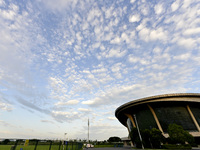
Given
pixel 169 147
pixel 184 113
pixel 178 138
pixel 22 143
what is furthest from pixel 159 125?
pixel 22 143

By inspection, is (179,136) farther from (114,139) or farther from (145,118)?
(114,139)

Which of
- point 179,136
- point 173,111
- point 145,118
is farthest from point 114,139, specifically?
point 179,136

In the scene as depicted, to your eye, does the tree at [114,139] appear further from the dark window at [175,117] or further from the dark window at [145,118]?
the dark window at [175,117]

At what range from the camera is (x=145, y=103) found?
149 ft

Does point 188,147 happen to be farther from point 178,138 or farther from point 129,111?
point 129,111

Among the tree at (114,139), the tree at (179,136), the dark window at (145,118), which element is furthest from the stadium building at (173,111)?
the tree at (114,139)

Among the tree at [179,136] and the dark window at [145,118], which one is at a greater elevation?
the dark window at [145,118]

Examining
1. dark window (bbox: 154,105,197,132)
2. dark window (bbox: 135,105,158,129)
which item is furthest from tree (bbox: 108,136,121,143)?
dark window (bbox: 154,105,197,132)

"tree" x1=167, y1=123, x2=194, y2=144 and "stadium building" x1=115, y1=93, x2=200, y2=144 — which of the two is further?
"stadium building" x1=115, y1=93, x2=200, y2=144

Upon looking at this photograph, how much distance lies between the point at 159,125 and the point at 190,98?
1371 cm

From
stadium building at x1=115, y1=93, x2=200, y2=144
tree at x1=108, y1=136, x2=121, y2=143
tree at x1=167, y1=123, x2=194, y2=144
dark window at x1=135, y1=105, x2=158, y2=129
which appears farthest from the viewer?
tree at x1=108, y1=136, x2=121, y2=143

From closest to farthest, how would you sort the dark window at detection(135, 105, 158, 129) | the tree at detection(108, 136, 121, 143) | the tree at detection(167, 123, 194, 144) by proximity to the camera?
the tree at detection(167, 123, 194, 144) → the dark window at detection(135, 105, 158, 129) → the tree at detection(108, 136, 121, 143)

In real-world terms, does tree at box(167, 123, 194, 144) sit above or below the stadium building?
below

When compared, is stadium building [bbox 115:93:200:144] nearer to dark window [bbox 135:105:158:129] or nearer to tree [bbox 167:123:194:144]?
dark window [bbox 135:105:158:129]
